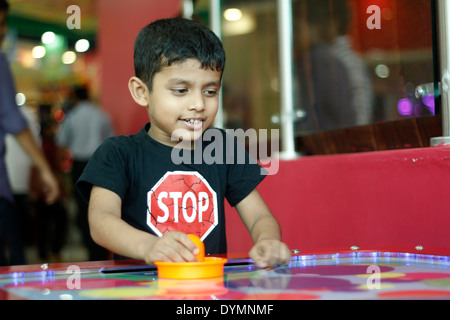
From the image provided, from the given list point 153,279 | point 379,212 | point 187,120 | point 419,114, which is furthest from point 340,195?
point 153,279

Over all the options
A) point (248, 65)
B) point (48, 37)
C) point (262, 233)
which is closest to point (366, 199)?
point (262, 233)

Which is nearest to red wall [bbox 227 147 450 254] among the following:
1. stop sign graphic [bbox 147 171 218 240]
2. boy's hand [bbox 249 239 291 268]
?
boy's hand [bbox 249 239 291 268]

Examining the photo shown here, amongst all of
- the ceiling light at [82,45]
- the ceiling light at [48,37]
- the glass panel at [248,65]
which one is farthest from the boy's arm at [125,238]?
the ceiling light at [82,45]

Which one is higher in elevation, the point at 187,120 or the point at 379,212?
the point at 187,120

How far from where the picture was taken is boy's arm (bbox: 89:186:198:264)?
3.20 feet

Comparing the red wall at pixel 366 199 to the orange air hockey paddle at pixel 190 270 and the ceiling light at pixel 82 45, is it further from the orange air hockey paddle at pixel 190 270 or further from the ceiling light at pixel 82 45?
the ceiling light at pixel 82 45

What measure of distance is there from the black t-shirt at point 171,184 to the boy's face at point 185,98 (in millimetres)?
84

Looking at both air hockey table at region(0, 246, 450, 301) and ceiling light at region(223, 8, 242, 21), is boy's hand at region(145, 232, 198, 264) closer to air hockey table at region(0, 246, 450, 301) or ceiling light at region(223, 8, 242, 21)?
air hockey table at region(0, 246, 450, 301)

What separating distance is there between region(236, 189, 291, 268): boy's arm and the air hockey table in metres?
0.02

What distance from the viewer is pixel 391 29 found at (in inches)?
81.0

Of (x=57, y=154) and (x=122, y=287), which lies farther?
(x=57, y=154)

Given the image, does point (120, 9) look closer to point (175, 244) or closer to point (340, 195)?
point (340, 195)

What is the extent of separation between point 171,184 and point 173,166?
0.05 metres

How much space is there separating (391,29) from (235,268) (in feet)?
4.42
